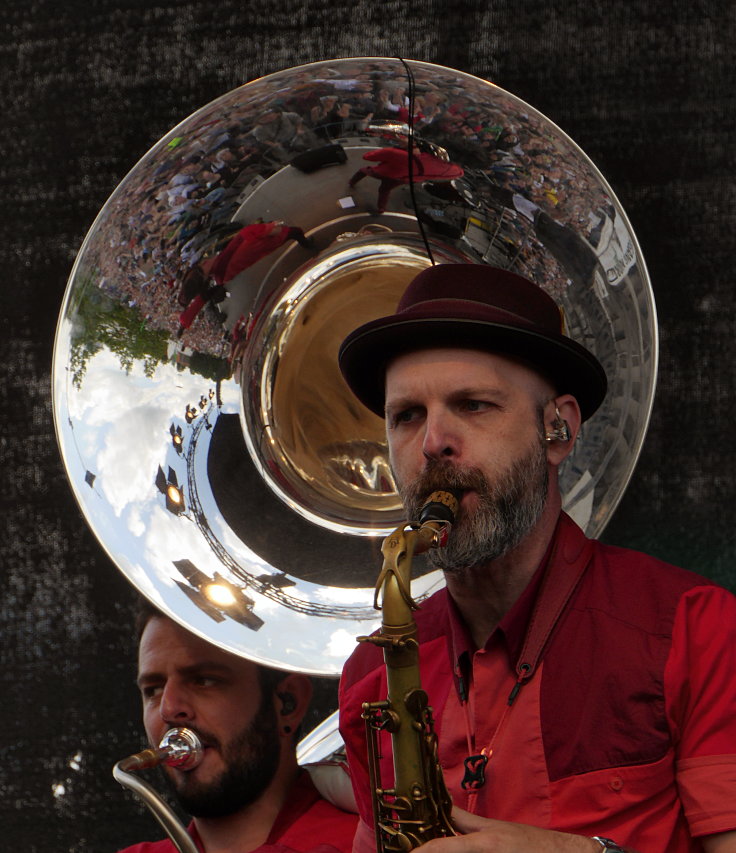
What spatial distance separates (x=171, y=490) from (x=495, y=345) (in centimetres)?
73

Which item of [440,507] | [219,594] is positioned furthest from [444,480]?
[219,594]

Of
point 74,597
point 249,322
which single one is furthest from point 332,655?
point 74,597

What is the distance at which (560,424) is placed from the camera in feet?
5.38

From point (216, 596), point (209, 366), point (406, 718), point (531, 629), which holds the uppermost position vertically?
point (209, 366)

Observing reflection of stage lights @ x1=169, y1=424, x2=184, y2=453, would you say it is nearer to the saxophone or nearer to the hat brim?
the hat brim

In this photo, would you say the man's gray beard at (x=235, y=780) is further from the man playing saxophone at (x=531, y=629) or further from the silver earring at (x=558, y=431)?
the silver earring at (x=558, y=431)

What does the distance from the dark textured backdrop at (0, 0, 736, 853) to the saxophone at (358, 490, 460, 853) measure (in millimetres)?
1039

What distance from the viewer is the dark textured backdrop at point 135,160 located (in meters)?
2.40

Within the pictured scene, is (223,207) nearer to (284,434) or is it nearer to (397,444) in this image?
(284,434)

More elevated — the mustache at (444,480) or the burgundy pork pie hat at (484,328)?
the burgundy pork pie hat at (484,328)

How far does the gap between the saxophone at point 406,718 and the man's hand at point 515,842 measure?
0.14 metres

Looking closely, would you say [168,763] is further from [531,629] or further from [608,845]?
[608,845]

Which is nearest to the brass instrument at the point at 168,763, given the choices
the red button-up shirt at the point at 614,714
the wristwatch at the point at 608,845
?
the red button-up shirt at the point at 614,714

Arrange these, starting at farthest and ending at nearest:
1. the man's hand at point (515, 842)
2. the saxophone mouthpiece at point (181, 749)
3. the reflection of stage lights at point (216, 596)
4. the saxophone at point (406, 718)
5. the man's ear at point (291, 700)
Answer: the man's ear at point (291, 700), the saxophone mouthpiece at point (181, 749), the reflection of stage lights at point (216, 596), the saxophone at point (406, 718), the man's hand at point (515, 842)
